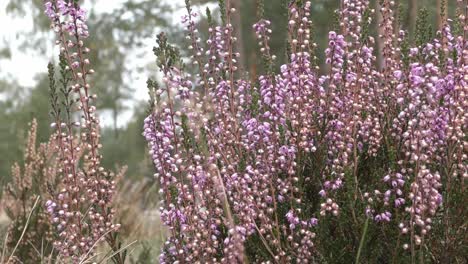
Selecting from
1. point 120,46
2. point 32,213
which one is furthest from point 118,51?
point 32,213

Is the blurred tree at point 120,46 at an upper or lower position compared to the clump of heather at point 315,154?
upper

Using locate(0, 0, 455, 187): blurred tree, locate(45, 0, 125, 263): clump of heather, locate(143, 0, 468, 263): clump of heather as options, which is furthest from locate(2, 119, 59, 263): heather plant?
locate(0, 0, 455, 187): blurred tree

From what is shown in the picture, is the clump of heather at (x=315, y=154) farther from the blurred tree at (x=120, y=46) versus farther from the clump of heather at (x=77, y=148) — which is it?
the blurred tree at (x=120, y=46)

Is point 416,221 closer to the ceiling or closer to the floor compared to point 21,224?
closer to the floor

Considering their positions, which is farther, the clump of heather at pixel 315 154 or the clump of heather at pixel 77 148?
the clump of heather at pixel 77 148

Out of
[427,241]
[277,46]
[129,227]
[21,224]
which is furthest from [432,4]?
[427,241]

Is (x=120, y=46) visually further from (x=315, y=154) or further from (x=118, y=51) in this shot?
(x=315, y=154)

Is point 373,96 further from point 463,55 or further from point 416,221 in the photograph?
point 416,221

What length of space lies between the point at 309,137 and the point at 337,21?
0.75 m

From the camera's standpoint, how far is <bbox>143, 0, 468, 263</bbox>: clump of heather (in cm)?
308

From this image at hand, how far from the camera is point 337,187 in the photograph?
3.30 meters

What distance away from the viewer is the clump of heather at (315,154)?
10.1 feet

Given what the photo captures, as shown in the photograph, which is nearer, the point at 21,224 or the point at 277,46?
the point at 21,224

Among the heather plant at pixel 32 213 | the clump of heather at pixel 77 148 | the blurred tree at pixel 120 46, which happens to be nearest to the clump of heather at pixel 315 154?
the clump of heather at pixel 77 148
